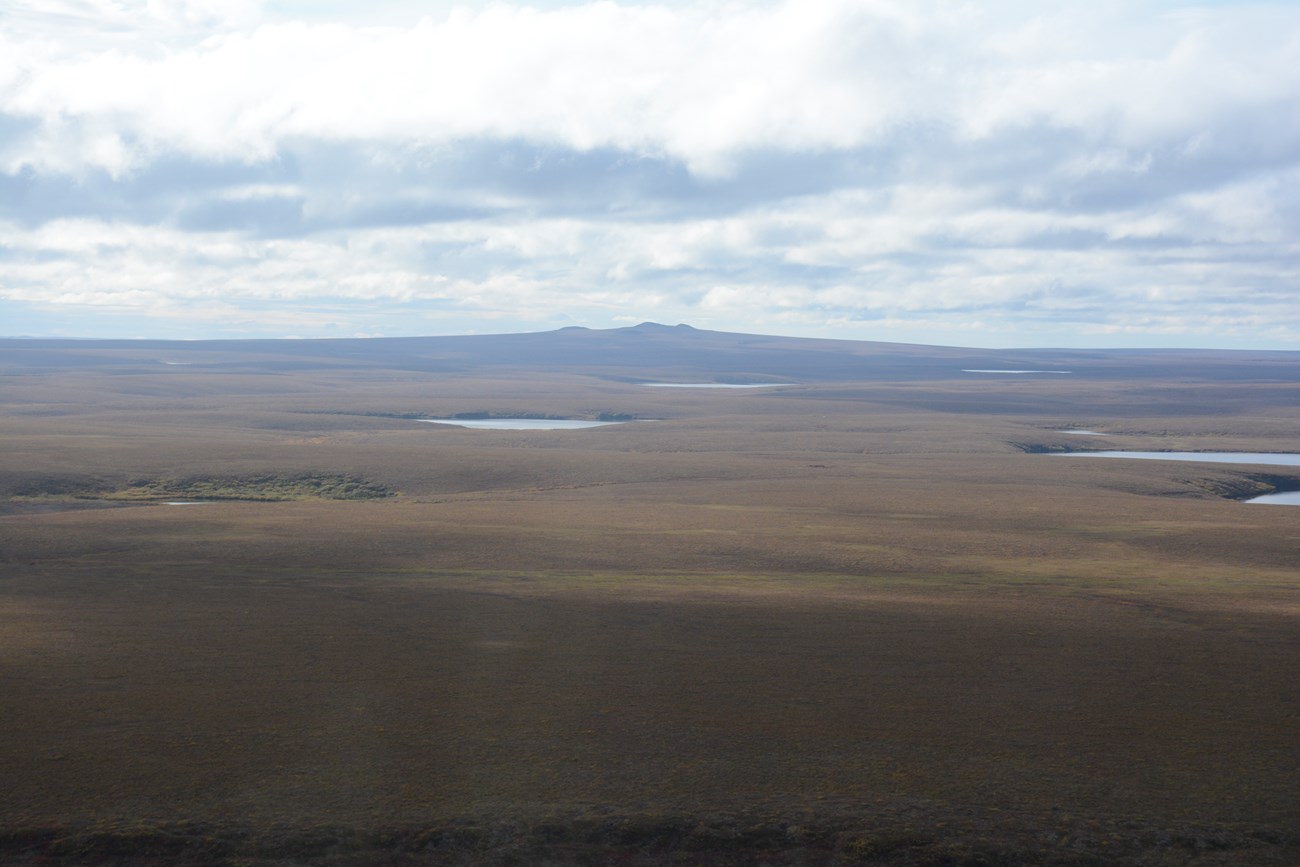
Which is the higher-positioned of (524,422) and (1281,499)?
(524,422)

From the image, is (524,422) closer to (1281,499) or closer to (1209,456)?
(1209,456)

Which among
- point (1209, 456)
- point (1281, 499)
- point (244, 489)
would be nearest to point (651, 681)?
point (244, 489)

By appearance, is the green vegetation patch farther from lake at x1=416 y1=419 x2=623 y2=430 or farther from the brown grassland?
lake at x1=416 y1=419 x2=623 y2=430

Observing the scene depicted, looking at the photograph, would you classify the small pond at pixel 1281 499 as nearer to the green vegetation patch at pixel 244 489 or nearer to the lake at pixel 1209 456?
the lake at pixel 1209 456

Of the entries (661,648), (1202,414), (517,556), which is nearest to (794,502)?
(517,556)

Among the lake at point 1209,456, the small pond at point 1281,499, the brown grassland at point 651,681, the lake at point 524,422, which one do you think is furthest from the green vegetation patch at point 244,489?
the lake at point 524,422
